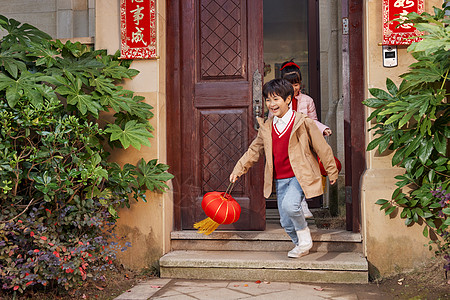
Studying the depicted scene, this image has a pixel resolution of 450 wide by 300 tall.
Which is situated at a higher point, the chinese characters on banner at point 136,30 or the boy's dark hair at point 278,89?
the chinese characters on banner at point 136,30

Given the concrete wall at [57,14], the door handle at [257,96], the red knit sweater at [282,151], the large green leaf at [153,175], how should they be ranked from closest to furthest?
the red knit sweater at [282,151], the large green leaf at [153,175], the door handle at [257,96], the concrete wall at [57,14]

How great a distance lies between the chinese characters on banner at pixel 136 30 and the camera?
186 inches

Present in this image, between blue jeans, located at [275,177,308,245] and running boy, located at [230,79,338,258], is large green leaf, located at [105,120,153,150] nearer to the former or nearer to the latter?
running boy, located at [230,79,338,258]

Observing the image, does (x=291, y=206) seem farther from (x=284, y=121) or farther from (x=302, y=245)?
(x=284, y=121)

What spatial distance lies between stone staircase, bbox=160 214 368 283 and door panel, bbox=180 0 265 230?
0.26 m

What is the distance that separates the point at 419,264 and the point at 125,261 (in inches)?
102

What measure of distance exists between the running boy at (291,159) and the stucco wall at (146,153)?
2.76 feet

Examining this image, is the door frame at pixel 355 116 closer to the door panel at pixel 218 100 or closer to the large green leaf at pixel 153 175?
the door panel at pixel 218 100

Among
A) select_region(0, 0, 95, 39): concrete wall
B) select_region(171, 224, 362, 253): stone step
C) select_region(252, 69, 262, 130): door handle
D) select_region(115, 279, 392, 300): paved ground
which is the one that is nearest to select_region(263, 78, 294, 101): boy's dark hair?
select_region(252, 69, 262, 130): door handle

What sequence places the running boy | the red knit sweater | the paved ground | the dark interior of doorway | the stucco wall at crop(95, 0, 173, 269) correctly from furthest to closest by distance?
the dark interior of doorway
the stucco wall at crop(95, 0, 173, 269)
the red knit sweater
the running boy
the paved ground

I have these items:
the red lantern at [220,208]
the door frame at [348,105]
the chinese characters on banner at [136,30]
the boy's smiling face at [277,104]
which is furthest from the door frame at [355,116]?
the chinese characters on banner at [136,30]

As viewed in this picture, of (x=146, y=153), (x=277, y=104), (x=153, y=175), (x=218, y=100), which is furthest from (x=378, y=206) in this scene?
(x=146, y=153)

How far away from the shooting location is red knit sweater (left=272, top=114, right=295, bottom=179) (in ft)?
14.3

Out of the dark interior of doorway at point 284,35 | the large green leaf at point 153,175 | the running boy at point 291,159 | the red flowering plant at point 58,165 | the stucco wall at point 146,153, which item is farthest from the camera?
the dark interior of doorway at point 284,35
